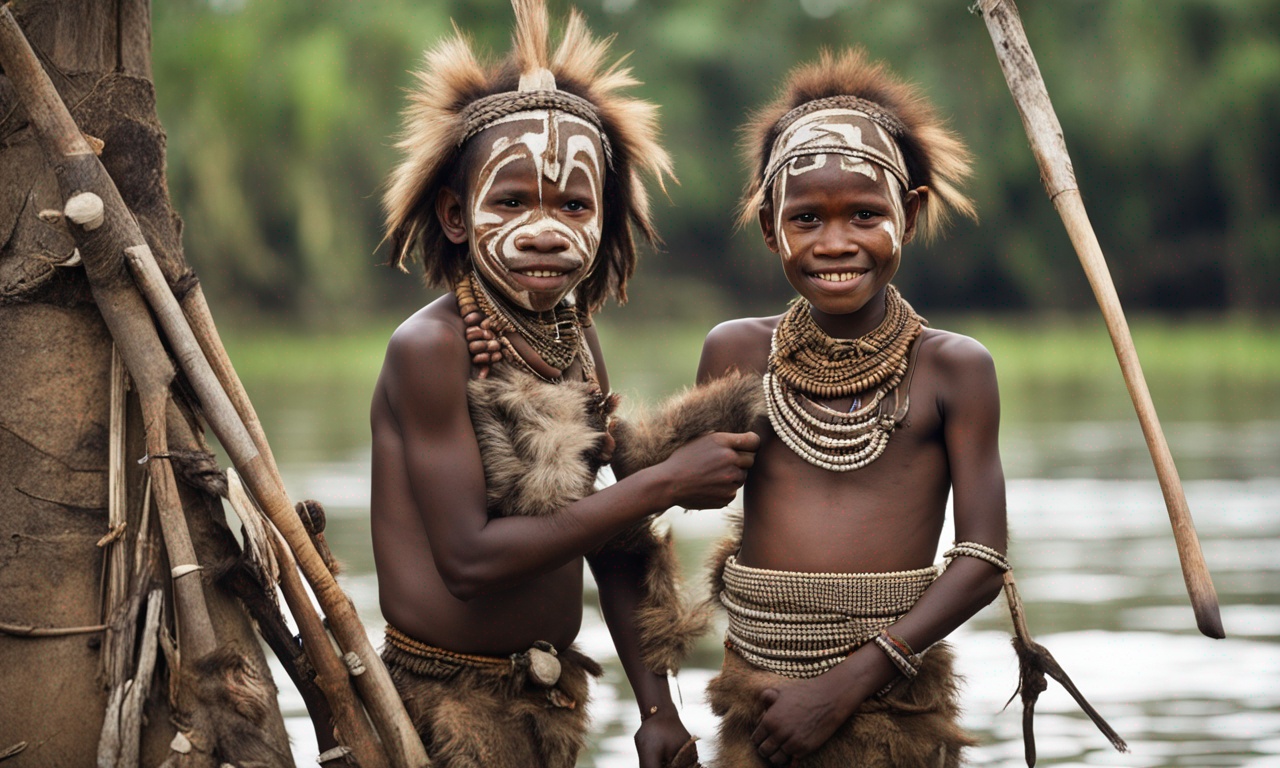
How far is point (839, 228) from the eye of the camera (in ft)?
9.64

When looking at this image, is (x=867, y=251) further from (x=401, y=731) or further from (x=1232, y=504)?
(x=1232, y=504)

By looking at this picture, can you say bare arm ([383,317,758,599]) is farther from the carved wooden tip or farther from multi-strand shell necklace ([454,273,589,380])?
the carved wooden tip

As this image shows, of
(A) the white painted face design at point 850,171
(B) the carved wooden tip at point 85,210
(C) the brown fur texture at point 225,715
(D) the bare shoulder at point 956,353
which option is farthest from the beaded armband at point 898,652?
(B) the carved wooden tip at point 85,210

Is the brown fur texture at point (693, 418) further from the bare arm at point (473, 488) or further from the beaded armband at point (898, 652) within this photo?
the beaded armband at point (898, 652)

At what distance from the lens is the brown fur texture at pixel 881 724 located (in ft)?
9.20

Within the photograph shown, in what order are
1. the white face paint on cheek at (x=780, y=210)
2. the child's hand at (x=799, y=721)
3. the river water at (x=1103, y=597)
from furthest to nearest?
the river water at (x=1103, y=597) → the white face paint on cheek at (x=780, y=210) → the child's hand at (x=799, y=721)

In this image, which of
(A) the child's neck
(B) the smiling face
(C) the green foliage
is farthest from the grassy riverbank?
(B) the smiling face

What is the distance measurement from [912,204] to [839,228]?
0.22 meters

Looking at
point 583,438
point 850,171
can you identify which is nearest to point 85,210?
point 583,438

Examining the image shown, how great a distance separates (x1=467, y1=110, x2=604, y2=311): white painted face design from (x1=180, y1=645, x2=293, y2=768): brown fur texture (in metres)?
0.88

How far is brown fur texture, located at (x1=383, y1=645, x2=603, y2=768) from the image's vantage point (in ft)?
9.25

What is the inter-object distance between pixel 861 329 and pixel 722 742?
86 centimetres

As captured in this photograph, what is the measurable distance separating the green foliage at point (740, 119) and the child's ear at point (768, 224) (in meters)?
11.9

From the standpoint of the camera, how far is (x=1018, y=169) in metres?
24.3
